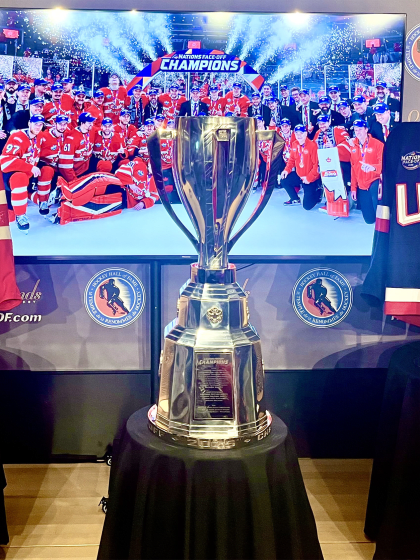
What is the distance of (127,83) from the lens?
2.27 meters

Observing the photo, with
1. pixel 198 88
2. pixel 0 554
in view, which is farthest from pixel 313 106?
pixel 0 554

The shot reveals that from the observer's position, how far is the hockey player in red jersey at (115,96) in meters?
2.27

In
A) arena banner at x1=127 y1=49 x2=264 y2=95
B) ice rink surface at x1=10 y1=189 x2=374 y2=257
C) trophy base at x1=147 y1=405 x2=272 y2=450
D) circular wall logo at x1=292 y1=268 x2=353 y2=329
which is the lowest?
trophy base at x1=147 y1=405 x2=272 y2=450

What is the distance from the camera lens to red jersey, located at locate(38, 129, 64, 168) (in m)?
2.28

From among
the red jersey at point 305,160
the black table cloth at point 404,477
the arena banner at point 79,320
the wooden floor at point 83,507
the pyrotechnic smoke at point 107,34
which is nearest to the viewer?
the black table cloth at point 404,477

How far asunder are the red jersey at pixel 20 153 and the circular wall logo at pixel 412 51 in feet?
5.25

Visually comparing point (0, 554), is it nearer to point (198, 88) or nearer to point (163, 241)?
point (163, 241)

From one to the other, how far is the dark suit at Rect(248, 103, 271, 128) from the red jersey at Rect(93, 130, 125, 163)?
0.54 m

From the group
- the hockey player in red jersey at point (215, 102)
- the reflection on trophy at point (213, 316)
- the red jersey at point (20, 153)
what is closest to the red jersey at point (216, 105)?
the hockey player in red jersey at point (215, 102)

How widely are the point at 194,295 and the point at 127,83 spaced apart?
135cm

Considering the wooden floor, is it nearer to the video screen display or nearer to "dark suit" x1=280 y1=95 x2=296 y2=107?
the video screen display

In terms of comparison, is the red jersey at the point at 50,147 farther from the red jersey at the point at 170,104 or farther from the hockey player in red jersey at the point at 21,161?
the red jersey at the point at 170,104

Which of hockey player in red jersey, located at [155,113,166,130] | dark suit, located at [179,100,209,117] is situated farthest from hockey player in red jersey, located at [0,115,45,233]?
dark suit, located at [179,100,209,117]

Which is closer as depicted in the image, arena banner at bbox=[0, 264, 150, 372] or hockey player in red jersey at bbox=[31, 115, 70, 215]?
hockey player in red jersey at bbox=[31, 115, 70, 215]
